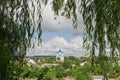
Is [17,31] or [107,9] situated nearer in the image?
[107,9]

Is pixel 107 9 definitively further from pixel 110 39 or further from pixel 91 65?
pixel 91 65

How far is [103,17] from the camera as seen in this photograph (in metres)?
3.92

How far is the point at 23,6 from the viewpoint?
14.1 feet

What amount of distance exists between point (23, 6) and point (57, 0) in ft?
1.21

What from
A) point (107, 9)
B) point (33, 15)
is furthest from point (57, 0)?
point (107, 9)

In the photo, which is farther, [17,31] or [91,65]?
[17,31]

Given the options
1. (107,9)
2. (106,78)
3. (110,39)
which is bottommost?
(106,78)

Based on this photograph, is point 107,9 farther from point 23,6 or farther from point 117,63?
point 23,6

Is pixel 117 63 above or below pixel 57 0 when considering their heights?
below

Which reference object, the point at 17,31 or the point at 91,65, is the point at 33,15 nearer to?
the point at 17,31

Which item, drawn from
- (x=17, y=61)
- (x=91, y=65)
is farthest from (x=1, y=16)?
(x=91, y=65)

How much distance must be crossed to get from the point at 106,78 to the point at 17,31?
109 cm

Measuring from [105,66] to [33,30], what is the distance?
844 millimetres

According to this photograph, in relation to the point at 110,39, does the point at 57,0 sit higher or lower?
higher
